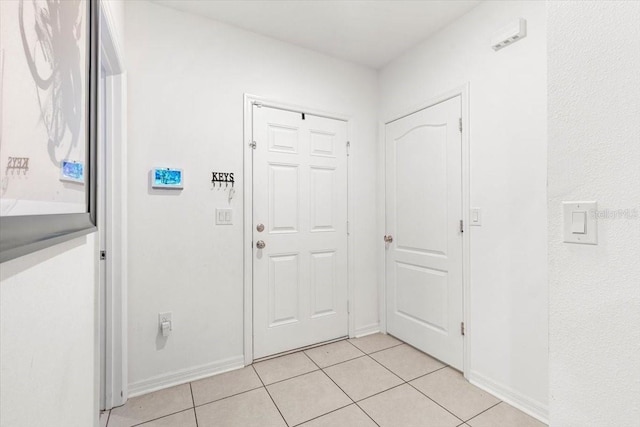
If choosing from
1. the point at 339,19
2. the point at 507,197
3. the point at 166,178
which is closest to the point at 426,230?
the point at 507,197

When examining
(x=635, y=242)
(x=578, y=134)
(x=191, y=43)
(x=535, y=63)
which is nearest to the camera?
(x=635, y=242)

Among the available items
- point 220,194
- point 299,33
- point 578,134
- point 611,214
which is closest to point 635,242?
point 611,214

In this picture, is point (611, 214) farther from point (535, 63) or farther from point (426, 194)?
point (426, 194)

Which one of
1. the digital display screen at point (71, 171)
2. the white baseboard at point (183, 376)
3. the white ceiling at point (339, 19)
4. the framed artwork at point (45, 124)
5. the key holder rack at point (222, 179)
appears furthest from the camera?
the key holder rack at point (222, 179)

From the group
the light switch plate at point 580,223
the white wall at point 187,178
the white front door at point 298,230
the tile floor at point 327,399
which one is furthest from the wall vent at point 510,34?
the tile floor at point 327,399

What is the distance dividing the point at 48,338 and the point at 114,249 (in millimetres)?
1331

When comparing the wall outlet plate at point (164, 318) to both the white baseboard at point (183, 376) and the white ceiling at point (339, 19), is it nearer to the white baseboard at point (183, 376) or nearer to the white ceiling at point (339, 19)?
the white baseboard at point (183, 376)

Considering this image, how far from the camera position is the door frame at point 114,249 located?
5.72 ft

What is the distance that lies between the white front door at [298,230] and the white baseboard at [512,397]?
3.72ft

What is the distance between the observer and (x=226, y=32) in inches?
87.7

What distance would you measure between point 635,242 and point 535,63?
1.43 m

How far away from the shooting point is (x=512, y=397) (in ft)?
5.87

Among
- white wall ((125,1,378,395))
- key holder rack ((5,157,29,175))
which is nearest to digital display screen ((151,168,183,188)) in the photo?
white wall ((125,1,378,395))

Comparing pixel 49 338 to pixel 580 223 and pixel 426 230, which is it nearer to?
pixel 580 223
